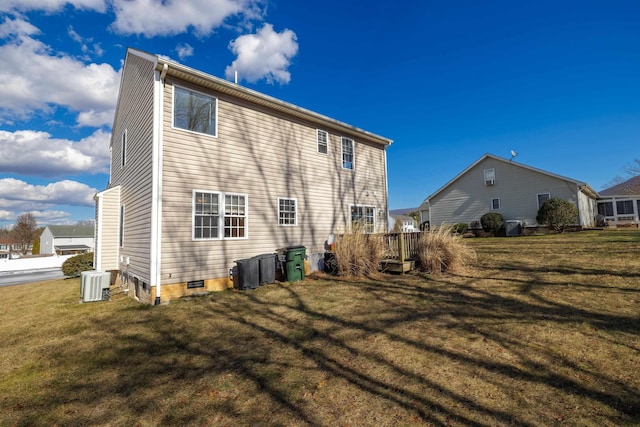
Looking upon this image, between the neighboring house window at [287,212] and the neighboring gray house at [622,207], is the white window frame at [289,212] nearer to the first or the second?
the neighboring house window at [287,212]

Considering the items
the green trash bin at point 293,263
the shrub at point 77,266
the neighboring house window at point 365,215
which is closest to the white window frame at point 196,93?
the green trash bin at point 293,263

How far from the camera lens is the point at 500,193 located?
2186 cm

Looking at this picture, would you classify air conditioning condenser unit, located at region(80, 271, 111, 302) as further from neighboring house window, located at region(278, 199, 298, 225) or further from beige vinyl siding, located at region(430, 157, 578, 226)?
beige vinyl siding, located at region(430, 157, 578, 226)

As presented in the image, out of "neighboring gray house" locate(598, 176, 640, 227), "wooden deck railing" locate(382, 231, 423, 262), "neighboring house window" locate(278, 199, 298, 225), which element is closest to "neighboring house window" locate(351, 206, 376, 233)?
"wooden deck railing" locate(382, 231, 423, 262)

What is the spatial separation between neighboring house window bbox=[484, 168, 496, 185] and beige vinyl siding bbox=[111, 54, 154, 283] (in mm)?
22008

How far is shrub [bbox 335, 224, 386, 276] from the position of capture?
949 centimetres

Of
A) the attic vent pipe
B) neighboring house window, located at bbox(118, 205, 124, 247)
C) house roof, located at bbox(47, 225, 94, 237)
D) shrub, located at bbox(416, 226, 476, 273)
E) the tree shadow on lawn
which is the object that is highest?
the attic vent pipe

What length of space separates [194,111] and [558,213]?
20.1 metres

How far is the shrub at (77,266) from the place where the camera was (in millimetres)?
15117

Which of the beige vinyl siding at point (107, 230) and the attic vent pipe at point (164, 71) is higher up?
the attic vent pipe at point (164, 71)

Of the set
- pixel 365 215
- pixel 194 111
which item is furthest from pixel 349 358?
pixel 365 215

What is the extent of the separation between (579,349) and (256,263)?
715 cm

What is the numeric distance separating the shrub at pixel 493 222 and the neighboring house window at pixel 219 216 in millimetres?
17849

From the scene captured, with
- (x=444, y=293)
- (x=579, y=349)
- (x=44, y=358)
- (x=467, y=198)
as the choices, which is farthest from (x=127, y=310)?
(x=467, y=198)
